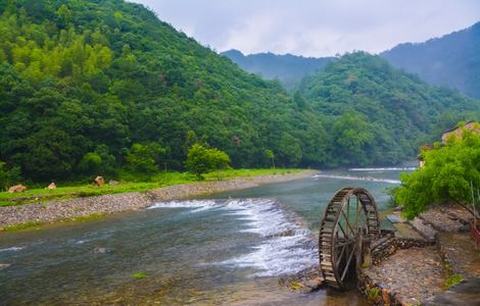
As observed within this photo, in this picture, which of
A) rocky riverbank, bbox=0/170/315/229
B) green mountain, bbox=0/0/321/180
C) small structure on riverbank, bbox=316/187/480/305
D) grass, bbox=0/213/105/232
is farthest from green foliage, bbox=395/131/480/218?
green mountain, bbox=0/0/321/180

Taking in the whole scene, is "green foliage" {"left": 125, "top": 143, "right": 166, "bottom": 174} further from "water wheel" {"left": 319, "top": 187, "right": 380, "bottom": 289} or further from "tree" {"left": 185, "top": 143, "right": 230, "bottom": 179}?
"water wheel" {"left": 319, "top": 187, "right": 380, "bottom": 289}

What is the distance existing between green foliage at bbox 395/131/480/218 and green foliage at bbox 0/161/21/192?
5175 cm

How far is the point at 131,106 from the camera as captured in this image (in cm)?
10481

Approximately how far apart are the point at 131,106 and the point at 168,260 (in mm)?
80504

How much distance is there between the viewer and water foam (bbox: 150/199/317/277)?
26078 millimetres

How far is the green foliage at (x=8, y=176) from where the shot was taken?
59.8m

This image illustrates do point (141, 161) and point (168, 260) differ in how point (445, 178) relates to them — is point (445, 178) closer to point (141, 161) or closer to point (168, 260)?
point (168, 260)

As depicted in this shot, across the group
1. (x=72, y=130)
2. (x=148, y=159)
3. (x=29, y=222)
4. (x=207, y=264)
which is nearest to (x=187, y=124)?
(x=148, y=159)

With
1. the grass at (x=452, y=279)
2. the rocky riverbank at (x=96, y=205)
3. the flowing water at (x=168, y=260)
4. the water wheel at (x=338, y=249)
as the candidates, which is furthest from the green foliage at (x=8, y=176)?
the grass at (x=452, y=279)

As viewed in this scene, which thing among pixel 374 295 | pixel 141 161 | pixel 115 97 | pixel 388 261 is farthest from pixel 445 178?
pixel 115 97

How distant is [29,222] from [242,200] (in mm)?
25551

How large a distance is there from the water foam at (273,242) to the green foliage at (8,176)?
87.1ft

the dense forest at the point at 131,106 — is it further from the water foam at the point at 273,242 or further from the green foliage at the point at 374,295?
the green foliage at the point at 374,295

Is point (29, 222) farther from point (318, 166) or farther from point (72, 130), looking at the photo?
point (318, 166)
